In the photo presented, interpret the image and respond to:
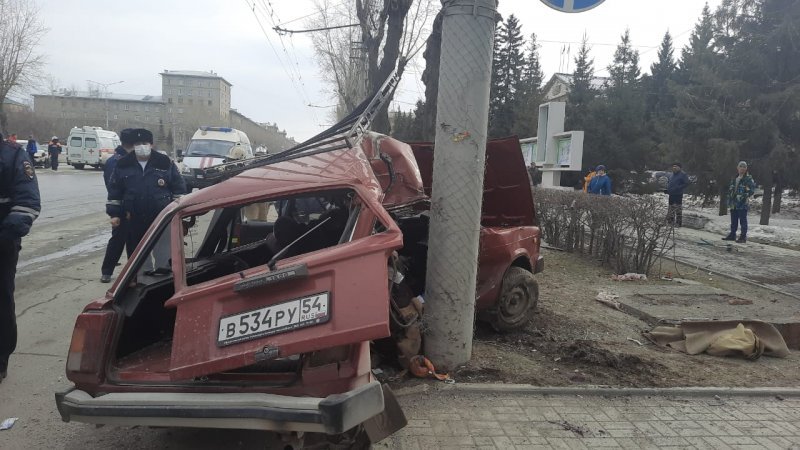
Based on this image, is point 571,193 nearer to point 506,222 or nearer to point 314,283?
point 506,222

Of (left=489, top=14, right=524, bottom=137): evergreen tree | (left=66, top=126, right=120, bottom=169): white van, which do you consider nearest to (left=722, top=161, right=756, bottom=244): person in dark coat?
(left=489, top=14, right=524, bottom=137): evergreen tree

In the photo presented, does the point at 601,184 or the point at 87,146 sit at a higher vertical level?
the point at 87,146

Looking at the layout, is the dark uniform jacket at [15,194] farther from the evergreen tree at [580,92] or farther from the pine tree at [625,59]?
the pine tree at [625,59]

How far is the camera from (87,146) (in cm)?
3206

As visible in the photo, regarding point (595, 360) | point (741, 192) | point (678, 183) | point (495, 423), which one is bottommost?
point (495, 423)

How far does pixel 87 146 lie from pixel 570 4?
35080 millimetres

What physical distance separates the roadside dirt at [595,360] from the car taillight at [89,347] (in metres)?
2.43

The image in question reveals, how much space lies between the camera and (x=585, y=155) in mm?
24781

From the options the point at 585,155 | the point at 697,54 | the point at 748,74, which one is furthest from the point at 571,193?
the point at 585,155

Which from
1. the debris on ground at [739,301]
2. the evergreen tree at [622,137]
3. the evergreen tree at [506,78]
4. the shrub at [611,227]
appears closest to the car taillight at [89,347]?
the debris on ground at [739,301]

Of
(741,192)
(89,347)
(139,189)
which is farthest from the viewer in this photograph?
(741,192)

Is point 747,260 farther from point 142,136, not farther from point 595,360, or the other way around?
point 142,136

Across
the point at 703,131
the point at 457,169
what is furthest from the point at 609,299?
the point at 703,131

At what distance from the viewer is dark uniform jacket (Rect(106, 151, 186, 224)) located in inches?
239
